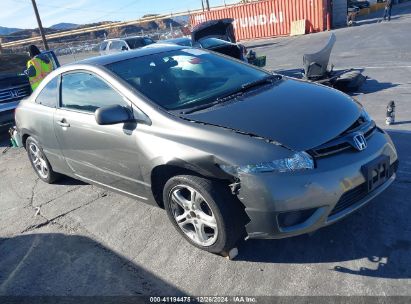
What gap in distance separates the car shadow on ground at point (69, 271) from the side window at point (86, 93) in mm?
1331

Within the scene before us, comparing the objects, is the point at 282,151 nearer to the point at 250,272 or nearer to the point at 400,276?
the point at 250,272

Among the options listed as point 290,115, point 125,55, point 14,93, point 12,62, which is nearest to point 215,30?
point 12,62

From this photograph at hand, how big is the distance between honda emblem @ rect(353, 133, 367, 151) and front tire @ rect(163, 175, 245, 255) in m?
0.98

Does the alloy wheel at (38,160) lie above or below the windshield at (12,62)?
below

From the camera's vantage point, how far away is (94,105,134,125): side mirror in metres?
3.25

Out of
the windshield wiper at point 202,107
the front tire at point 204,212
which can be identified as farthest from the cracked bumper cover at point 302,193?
the windshield wiper at point 202,107

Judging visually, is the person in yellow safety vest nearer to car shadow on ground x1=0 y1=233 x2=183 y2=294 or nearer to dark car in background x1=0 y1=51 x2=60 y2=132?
dark car in background x1=0 y1=51 x2=60 y2=132

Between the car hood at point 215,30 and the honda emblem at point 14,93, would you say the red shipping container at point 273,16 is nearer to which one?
the car hood at point 215,30

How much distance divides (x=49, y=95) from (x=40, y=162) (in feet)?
3.75

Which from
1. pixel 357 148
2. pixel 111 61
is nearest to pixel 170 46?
pixel 111 61

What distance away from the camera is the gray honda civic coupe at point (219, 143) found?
2682 millimetres

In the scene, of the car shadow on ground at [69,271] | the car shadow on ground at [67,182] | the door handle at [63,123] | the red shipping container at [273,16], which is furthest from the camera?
the red shipping container at [273,16]

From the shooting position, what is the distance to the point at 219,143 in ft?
9.30

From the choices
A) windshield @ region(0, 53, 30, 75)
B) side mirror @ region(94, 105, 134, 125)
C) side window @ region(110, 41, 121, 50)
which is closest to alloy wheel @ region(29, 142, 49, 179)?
side mirror @ region(94, 105, 134, 125)
